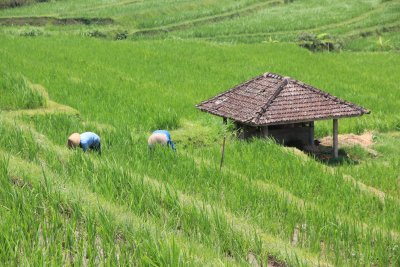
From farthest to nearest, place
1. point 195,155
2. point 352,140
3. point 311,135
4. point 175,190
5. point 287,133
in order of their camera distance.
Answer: point 352,140 < point 311,135 < point 287,133 < point 195,155 < point 175,190

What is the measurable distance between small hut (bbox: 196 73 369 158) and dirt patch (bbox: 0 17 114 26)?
657 inches

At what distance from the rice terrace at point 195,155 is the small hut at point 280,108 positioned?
0.07 ft

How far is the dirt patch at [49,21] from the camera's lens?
24.6 metres

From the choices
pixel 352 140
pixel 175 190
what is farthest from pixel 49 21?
pixel 175 190

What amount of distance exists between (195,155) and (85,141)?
1481 millimetres

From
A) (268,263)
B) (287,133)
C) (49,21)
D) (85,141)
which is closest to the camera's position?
(268,263)

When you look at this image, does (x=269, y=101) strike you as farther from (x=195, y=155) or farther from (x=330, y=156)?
(x=195, y=155)

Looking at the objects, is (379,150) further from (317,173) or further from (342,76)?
(342,76)

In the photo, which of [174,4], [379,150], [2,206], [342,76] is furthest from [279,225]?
[174,4]

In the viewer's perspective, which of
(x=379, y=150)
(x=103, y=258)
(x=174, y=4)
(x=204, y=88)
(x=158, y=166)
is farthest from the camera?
(x=174, y=4)

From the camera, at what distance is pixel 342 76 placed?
1576 cm

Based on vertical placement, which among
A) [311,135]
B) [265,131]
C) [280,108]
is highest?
[280,108]

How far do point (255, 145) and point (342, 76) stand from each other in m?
7.90

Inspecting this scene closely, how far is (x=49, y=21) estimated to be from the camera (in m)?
25.3
